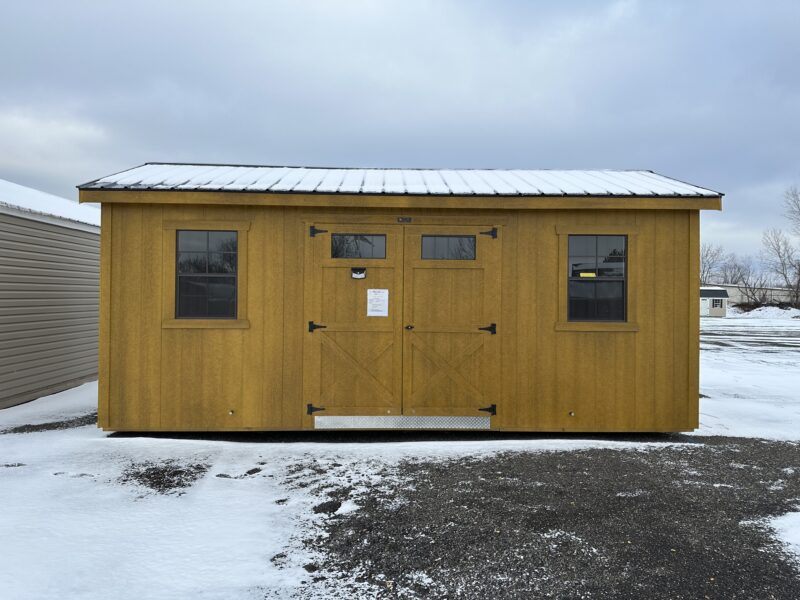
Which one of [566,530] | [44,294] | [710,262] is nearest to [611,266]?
[566,530]

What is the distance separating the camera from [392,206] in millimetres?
5453

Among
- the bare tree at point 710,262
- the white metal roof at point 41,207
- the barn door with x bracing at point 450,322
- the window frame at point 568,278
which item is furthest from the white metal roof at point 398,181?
the bare tree at point 710,262

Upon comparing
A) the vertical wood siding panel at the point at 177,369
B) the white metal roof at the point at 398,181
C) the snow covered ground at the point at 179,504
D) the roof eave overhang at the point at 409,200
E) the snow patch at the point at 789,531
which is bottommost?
the snow patch at the point at 789,531

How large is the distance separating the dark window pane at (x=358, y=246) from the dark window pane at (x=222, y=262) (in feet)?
3.89

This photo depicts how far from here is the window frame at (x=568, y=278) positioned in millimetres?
5602

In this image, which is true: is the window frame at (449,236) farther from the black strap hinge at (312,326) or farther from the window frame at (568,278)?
the black strap hinge at (312,326)

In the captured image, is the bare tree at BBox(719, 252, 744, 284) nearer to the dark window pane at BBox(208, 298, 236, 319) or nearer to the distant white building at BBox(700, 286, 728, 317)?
the distant white building at BBox(700, 286, 728, 317)

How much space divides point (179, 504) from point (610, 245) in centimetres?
519

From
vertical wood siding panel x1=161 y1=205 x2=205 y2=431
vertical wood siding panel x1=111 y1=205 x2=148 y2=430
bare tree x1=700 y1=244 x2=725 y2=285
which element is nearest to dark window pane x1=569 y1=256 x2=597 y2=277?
vertical wood siding panel x1=161 y1=205 x2=205 y2=431

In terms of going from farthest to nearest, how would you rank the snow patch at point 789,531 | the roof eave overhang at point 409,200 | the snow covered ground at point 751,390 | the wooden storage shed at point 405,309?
the snow covered ground at point 751,390 < the wooden storage shed at point 405,309 < the roof eave overhang at point 409,200 < the snow patch at point 789,531

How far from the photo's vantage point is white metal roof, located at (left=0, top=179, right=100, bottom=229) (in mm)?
7285

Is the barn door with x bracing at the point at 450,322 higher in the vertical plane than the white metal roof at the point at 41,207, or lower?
lower

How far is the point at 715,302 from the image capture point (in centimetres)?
3669

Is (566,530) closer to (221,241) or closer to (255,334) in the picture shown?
(255,334)
